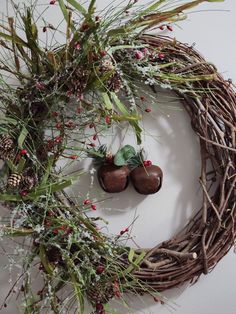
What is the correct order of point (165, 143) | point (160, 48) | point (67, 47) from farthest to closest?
point (165, 143) < point (160, 48) < point (67, 47)

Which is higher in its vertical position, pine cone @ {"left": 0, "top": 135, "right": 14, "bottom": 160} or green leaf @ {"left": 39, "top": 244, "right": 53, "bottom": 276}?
pine cone @ {"left": 0, "top": 135, "right": 14, "bottom": 160}

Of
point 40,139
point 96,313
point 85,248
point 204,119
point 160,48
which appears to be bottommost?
point 96,313

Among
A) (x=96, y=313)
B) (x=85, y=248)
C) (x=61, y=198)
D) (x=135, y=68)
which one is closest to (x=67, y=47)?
(x=135, y=68)

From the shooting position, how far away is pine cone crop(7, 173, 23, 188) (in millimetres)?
1182

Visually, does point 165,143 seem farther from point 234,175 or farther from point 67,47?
point 67,47

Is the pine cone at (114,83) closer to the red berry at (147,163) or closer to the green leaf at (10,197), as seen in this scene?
the red berry at (147,163)

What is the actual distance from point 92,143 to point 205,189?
1.07 feet

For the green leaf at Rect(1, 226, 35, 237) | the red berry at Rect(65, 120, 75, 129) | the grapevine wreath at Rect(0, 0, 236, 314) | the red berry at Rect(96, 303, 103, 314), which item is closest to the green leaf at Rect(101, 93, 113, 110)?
the grapevine wreath at Rect(0, 0, 236, 314)

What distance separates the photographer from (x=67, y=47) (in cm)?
118

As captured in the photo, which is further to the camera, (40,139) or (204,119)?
(204,119)

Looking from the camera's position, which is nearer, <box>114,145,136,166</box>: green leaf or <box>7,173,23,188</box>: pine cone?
<box>7,173,23,188</box>: pine cone

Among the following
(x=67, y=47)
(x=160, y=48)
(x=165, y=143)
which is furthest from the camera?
(x=165, y=143)

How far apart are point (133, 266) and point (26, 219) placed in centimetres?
28

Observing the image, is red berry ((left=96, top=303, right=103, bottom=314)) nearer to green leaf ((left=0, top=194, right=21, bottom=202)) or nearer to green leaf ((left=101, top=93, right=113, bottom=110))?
green leaf ((left=0, top=194, right=21, bottom=202))
